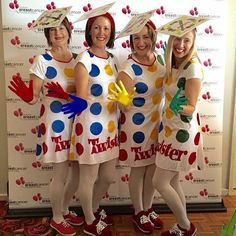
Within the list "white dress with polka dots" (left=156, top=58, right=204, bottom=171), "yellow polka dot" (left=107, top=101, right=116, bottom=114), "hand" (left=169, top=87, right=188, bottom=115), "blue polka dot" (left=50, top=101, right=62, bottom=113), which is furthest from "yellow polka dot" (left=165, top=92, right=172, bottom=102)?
"blue polka dot" (left=50, top=101, right=62, bottom=113)

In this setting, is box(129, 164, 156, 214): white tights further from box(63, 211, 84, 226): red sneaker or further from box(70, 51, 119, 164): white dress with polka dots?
box(63, 211, 84, 226): red sneaker

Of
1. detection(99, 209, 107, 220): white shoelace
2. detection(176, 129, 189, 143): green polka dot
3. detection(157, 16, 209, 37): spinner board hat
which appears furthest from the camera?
detection(99, 209, 107, 220): white shoelace

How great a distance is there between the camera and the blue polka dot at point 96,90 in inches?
84.0

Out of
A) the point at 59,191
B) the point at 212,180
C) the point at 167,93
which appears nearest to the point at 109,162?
the point at 59,191

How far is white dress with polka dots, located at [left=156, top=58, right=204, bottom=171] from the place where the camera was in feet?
6.68

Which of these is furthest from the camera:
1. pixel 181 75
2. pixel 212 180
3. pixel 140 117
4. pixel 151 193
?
pixel 212 180

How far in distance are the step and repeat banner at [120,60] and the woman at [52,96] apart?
0.35 metres

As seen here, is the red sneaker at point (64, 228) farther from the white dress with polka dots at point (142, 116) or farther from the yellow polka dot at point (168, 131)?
the yellow polka dot at point (168, 131)

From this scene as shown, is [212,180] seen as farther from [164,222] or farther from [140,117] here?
[140,117]

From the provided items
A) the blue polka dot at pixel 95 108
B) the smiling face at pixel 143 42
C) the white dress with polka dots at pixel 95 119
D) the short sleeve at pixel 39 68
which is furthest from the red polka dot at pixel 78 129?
the smiling face at pixel 143 42

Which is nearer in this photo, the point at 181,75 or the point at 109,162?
the point at 181,75

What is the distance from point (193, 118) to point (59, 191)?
Answer: 946mm

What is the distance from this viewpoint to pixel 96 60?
7.01 feet

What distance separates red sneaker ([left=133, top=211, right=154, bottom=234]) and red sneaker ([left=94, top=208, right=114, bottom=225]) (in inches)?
8.1
